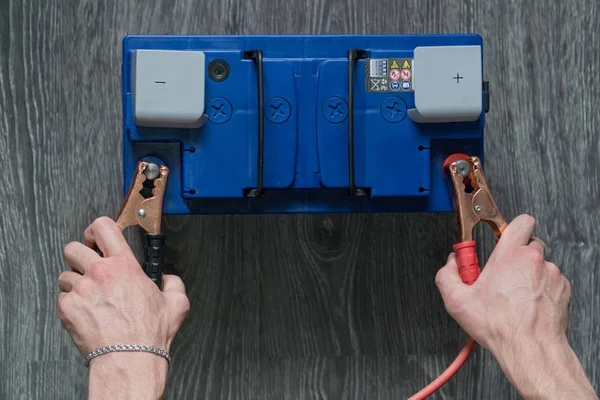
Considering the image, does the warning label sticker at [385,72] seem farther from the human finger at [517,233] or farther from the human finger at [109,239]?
the human finger at [109,239]

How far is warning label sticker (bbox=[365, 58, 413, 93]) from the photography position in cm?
A: 90

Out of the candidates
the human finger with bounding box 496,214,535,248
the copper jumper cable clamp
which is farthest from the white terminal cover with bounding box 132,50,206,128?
the human finger with bounding box 496,214,535,248

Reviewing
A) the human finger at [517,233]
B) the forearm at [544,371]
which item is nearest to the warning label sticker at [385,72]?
the human finger at [517,233]

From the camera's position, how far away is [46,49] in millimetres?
1076

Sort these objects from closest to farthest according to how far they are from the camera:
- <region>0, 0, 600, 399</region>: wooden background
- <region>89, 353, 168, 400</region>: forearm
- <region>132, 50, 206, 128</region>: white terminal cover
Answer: <region>89, 353, 168, 400</region>: forearm → <region>132, 50, 206, 128</region>: white terminal cover → <region>0, 0, 600, 399</region>: wooden background

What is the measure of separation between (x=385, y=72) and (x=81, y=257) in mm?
438

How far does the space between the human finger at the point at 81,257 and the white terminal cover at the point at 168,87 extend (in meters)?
0.18

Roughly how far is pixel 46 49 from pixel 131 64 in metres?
0.26

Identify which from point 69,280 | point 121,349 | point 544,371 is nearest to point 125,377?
point 121,349

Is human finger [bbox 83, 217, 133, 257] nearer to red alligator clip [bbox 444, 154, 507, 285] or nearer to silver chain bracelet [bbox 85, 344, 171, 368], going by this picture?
silver chain bracelet [bbox 85, 344, 171, 368]

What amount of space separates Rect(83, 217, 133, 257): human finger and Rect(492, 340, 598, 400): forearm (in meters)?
0.45

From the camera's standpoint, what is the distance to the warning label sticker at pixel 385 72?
0.90m

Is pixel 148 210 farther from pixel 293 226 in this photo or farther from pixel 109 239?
pixel 293 226

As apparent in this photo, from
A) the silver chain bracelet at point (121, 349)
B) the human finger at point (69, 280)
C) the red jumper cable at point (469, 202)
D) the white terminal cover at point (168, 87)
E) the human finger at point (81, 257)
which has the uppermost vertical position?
the white terminal cover at point (168, 87)
